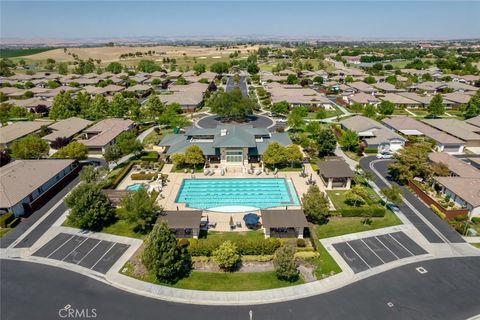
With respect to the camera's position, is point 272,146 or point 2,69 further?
point 2,69

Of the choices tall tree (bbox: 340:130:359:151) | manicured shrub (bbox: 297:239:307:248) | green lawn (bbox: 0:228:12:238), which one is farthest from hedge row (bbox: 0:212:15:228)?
tall tree (bbox: 340:130:359:151)

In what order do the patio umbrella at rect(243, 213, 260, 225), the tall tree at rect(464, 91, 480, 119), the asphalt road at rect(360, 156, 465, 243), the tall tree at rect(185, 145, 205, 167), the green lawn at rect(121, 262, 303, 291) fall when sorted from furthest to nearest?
the tall tree at rect(464, 91, 480, 119), the tall tree at rect(185, 145, 205, 167), the patio umbrella at rect(243, 213, 260, 225), the asphalt road at rect(360, 156, 465, 243), the green lawn at rect(121, 262, 303, 291)

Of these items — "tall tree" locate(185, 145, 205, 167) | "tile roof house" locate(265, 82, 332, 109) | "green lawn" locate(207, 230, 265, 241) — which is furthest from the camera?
"tile roof house" locate(265, 82, 332, 109)

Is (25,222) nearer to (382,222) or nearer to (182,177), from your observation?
(182,177)

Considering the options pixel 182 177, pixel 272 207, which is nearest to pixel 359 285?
pixel 272 207

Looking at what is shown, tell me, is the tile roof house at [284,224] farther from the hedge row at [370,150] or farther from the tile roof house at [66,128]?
the tile roof house at [66,128]

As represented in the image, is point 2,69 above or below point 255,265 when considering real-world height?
above

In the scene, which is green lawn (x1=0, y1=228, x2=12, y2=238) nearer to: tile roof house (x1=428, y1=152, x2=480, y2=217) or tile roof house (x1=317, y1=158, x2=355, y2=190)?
tile roof house (x1=317, y1=158, x2=355, y2=190)
